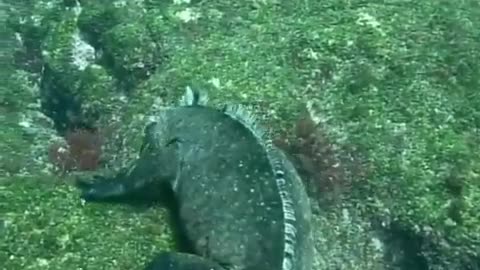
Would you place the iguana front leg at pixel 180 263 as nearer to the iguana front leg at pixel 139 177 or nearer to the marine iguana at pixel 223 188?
the marine iguana at pixel 223 188

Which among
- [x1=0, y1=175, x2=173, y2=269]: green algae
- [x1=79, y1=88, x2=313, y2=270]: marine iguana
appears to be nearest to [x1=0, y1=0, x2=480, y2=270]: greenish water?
[x1=0, y1=175, x2=173, y2=269]: green algae

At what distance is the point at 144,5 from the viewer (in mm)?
8516

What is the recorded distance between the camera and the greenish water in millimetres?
5887

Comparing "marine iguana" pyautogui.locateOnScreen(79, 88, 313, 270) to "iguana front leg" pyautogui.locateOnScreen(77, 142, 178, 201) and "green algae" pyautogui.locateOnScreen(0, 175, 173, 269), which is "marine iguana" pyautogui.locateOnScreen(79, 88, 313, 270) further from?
"green algae" pyautogui.locateOnScreen(0, 175, 173, 269)

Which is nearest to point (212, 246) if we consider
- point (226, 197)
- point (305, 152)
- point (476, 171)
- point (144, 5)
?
point (226, 197)

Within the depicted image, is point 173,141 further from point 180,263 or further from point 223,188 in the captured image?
point 180,263

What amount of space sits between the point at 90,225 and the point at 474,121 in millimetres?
3633

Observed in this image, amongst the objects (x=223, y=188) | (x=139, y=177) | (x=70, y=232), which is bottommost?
(x=70, y=232)

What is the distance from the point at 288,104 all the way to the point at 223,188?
1.64m

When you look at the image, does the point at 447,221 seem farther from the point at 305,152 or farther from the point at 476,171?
the point at 305,152

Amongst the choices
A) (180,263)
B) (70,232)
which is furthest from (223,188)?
(70,232)

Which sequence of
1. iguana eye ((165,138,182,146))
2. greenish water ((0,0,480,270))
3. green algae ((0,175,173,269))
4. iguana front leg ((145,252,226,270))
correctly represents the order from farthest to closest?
iguana eye ((165,138,182,146))
greenish water ((0,0,480,270))
green algae ((0,175,173,269))
iguana front leg ((145,252,226,270))

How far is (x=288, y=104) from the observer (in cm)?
687

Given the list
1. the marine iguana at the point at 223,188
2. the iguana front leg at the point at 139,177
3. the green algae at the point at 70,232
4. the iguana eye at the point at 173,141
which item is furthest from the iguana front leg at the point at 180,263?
the iguana eye at the point at 173,141
